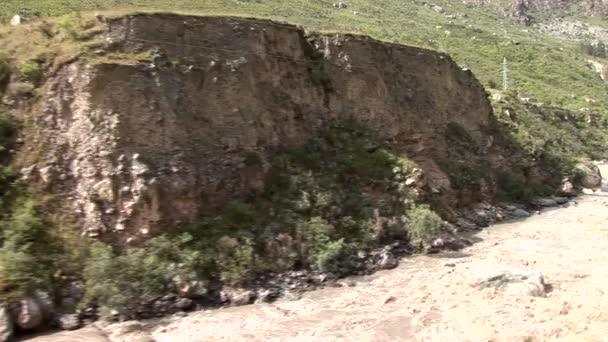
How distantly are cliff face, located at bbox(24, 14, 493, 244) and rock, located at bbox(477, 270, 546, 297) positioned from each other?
610 centimetres

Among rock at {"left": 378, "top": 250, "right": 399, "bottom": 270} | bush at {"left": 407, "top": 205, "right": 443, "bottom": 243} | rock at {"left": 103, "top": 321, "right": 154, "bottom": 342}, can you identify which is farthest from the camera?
bush at {"left": 407, "top": 205, "right": 443, "bottom": 243}

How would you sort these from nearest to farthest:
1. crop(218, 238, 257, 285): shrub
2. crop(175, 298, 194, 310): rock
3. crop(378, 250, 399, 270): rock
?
crop(175, 298, 194, 310): rock < crop(218, 238, 257, 285): shrub < crop(378, 250, 399, 270): rock

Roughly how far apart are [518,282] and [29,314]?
10.4 metres

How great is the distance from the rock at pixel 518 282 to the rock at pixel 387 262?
2.71 metres

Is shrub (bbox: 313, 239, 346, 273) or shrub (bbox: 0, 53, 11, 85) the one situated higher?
shrub (bbox: 0, 53, 11, 85)

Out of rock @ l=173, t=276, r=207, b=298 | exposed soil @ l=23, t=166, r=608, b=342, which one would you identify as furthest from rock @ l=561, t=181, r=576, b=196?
rock @ l=173, t=276, r=207, b=298

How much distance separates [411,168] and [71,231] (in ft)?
34.9

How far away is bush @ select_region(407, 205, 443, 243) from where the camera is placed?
18.0m

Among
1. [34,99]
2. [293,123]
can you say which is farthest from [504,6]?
[34,99]

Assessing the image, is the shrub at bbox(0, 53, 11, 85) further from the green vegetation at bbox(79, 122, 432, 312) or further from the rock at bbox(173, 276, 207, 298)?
the rock at bbox(173, 276, 207, 298)

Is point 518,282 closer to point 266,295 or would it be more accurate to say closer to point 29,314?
point 266,295

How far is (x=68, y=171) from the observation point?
14453 mm

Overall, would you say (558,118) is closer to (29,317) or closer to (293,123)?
Answer: (293,123)

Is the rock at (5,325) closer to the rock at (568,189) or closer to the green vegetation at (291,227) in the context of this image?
the green vegetation at (291,227)
